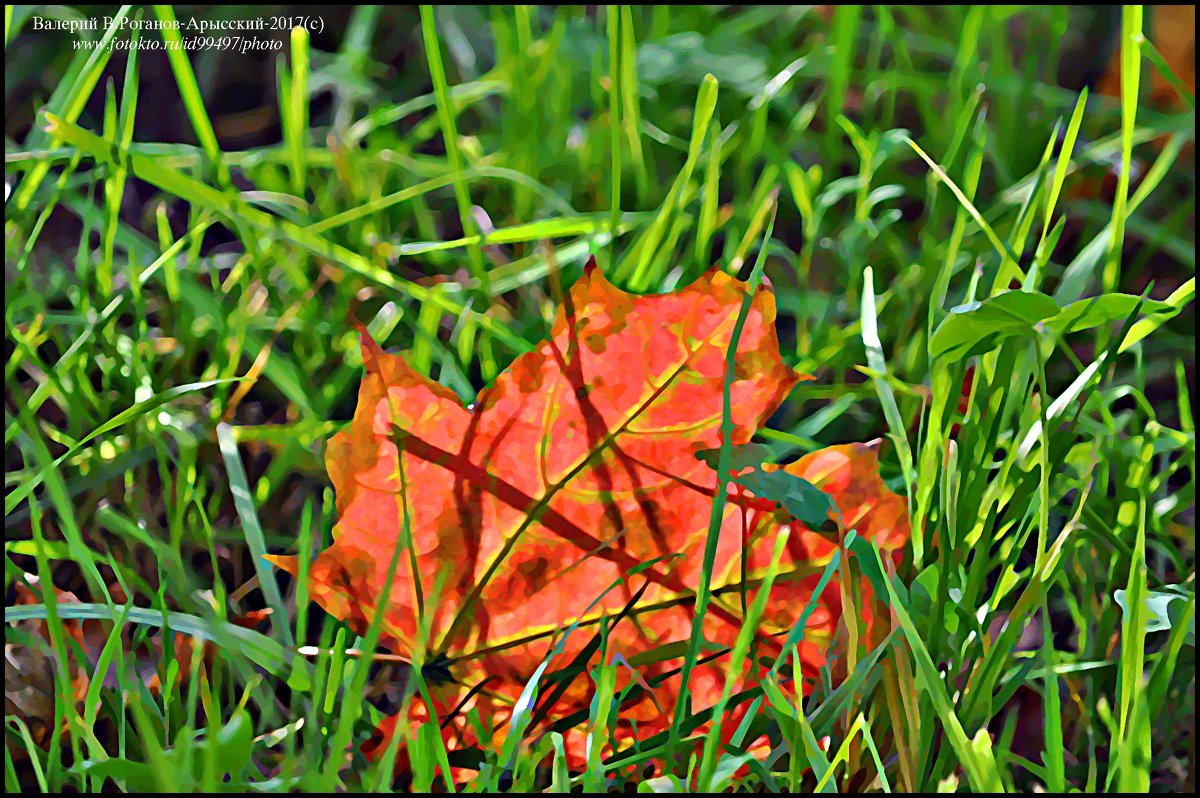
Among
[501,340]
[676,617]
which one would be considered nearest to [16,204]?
[501,340]

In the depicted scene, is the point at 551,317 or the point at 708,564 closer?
the point at 708,564

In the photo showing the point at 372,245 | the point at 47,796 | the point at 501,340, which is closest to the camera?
the point at 47,796

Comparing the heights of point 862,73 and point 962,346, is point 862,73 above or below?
above

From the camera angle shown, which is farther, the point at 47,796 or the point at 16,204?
the point at 16,204

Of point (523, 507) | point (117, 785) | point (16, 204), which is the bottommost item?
point (117, 785)

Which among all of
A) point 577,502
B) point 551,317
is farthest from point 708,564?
point 551,317

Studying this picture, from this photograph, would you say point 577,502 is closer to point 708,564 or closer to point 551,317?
point 708,564

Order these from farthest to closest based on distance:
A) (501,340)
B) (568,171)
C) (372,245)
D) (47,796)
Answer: (568,171), (372,245), (501,340), (47,796)

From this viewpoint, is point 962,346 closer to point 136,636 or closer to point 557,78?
point 136,636
